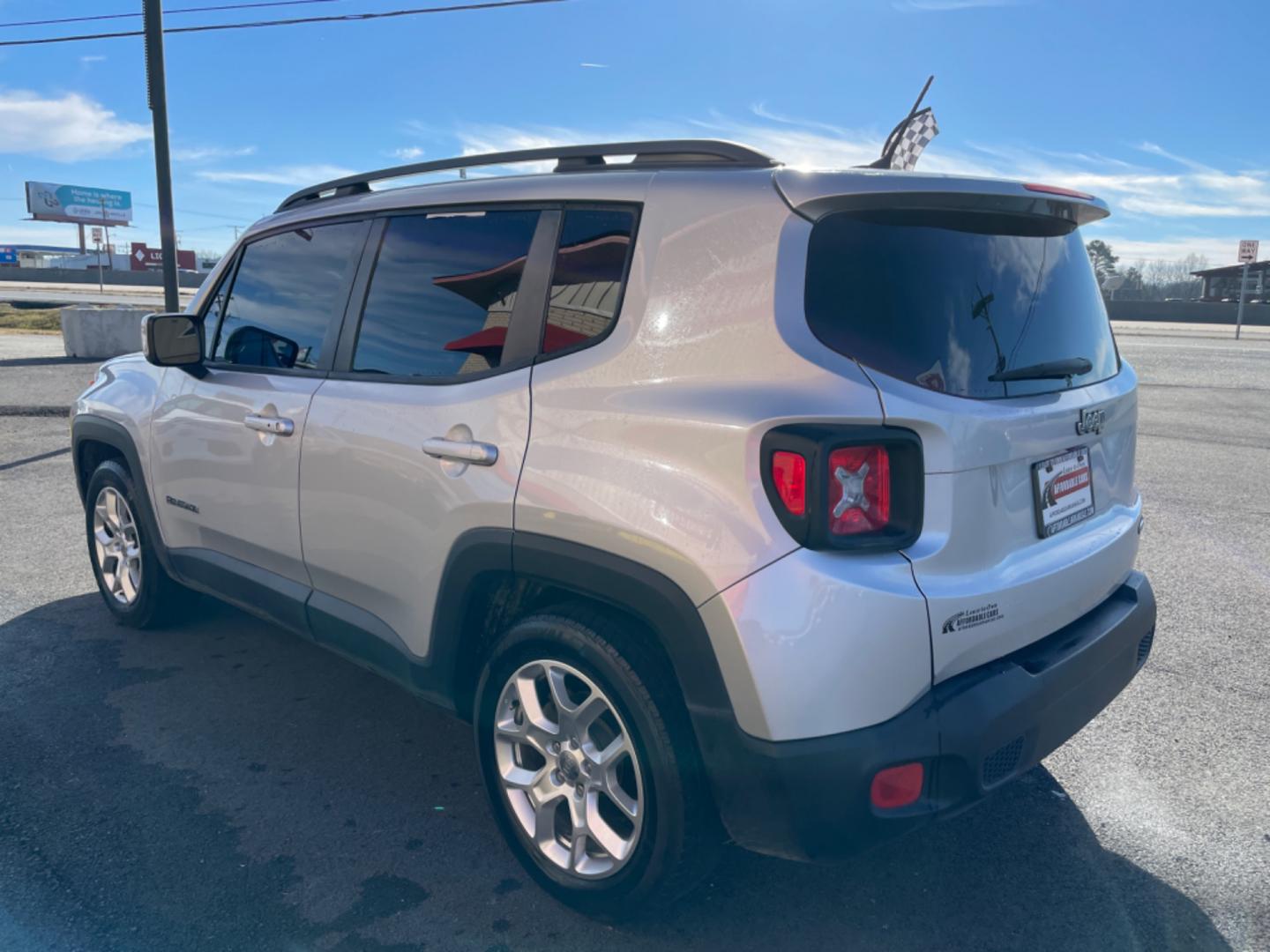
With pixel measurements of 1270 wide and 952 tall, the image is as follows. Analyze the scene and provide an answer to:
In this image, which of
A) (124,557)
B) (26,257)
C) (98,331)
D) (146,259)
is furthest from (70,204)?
(124,557)

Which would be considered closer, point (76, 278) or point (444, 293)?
point (444, 293)

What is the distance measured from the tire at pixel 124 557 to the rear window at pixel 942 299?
11.0 ft

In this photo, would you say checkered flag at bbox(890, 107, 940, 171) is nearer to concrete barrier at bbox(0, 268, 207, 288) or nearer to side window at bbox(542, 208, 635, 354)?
side window at bbox(542, 208, 635, 354)

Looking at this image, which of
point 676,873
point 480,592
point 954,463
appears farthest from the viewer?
point 480,592

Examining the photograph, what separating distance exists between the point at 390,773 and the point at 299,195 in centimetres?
223

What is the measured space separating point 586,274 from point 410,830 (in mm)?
1765

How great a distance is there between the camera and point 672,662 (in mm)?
2350

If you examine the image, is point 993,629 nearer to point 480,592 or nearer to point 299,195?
point 480,592

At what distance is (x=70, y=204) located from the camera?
3949 inches

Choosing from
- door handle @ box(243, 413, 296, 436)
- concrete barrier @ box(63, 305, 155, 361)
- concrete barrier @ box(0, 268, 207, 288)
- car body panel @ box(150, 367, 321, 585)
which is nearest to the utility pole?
concrete barrier @ box(63, 305, 155, 361)

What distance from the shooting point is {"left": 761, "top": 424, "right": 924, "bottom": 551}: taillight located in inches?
84.2

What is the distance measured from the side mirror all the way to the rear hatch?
2618 millimetres

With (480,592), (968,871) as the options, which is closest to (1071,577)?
(968,871)

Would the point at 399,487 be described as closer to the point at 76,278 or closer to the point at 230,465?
the point at 230,465
